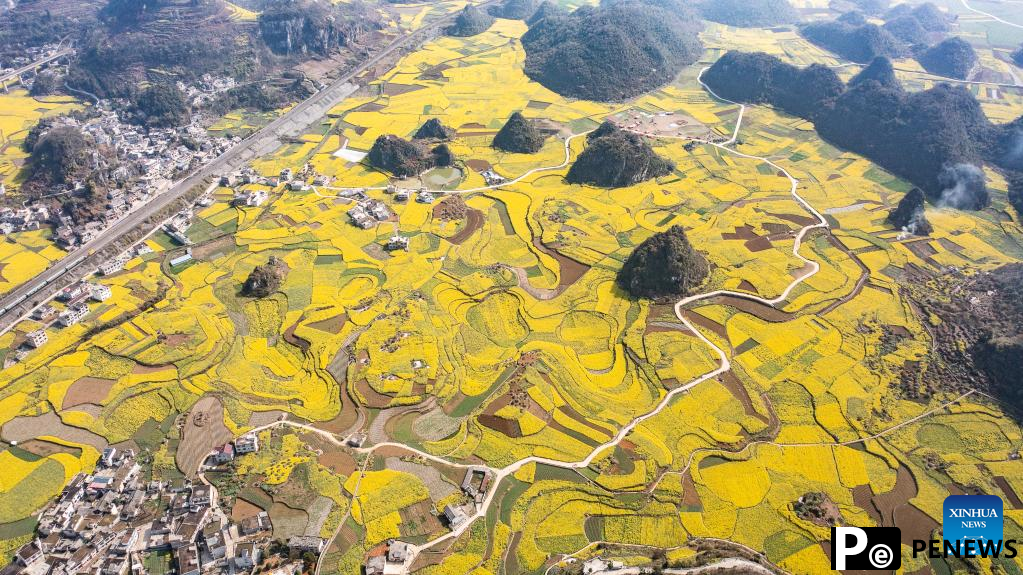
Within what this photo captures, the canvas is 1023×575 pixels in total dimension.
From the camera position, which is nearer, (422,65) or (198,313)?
(198,313)

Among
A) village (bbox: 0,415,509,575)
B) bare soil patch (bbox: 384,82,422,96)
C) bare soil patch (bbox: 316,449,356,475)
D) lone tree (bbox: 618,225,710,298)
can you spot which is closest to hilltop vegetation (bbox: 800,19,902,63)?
bare soil patch (bbox: 384,82,422,96)

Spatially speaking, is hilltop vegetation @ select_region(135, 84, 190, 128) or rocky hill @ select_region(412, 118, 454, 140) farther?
rocky hill @ select_region(412, 118, 454, 140)

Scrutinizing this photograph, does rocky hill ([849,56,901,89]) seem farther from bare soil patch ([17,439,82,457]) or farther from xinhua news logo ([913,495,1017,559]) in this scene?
bare soil patch ([17,439,82,457])

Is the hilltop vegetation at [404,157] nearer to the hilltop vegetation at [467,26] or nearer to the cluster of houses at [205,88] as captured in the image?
the cluster of houses at [205,88]

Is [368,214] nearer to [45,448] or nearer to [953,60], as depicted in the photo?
[45,448]

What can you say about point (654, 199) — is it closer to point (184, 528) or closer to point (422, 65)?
point (184, 528)

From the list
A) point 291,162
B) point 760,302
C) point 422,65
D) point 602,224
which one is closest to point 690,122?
point 602,224

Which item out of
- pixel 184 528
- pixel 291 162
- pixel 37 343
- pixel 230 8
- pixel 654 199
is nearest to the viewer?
pixel 184 528
